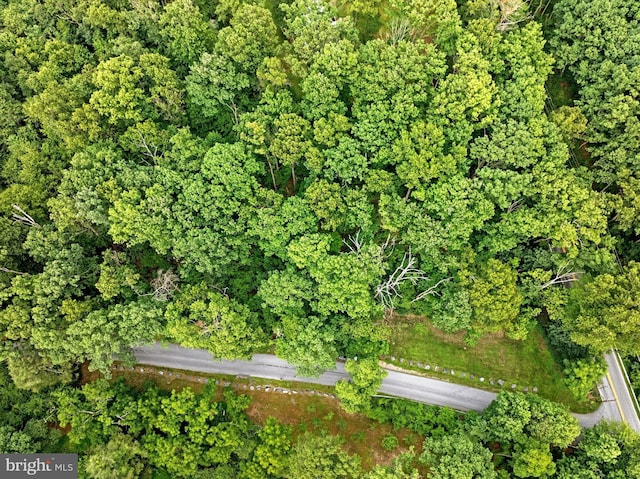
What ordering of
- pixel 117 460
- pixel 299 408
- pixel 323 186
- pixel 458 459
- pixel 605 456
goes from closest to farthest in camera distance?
pixel 605 456 < pixel 458 459 < pixel 117 460 < pixel 323 186 < pixel 299 408

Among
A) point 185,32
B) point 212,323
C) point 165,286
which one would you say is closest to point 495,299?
point 212,323

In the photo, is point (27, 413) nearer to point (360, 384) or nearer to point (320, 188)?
point (360, 384)

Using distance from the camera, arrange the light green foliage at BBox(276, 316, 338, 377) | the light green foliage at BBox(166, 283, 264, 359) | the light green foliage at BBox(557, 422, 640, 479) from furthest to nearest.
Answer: the light green foliage at BBox(276, 316, 338, 377), the light green foliage at BBox(166, 283, 264, 359), the light green foliage at BBox(557, 422, 640, 479)

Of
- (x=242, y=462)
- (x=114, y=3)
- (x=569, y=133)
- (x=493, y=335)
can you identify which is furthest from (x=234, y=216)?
(x=569, y=133)

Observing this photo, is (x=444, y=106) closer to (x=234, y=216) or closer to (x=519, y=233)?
(x=519, y=233)

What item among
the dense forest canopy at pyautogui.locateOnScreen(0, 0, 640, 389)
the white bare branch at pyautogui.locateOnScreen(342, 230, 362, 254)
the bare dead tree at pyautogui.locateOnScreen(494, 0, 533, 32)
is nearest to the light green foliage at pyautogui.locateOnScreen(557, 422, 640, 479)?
the dense forest canopy at pyautogui.locateOnScreen(0, 0, 640, 389)

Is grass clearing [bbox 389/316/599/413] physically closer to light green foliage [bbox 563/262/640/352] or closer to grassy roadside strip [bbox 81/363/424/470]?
light green foliage [bbox 563/262/640/352]
